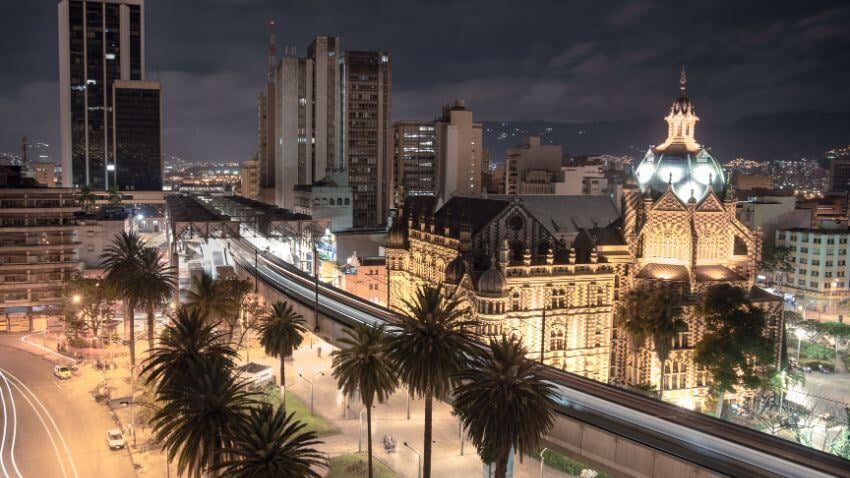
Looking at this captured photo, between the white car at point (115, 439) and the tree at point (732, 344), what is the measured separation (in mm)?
61275

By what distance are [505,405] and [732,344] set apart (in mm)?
48192

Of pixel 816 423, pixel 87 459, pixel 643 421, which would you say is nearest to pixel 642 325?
pixel 816 423

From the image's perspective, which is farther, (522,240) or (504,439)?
(522,240)

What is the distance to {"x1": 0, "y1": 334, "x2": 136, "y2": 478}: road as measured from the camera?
2606 inches

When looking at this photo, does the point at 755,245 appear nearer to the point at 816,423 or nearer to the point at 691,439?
the point at 816,423

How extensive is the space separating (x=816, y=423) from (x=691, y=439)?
4601 cm

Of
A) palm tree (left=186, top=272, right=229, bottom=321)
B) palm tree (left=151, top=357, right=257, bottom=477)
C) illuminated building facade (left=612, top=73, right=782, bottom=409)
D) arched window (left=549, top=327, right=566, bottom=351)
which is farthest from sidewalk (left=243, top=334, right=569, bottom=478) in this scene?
illuminated building facade (left=612, top=73, right=782, bottom=409)

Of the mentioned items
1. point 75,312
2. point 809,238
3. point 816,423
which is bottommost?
point 816,423

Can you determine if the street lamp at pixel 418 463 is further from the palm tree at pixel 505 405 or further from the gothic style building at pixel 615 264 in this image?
the gothic style building at pixel 615 264

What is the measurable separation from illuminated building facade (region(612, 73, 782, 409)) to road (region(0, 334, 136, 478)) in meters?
61.8

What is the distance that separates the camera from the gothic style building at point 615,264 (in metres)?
94.3

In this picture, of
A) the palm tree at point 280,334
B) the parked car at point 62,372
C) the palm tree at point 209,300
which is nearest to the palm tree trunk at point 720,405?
the palm tree at point 280,334

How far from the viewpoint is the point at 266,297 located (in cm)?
10456

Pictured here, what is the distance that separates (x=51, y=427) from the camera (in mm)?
76562
